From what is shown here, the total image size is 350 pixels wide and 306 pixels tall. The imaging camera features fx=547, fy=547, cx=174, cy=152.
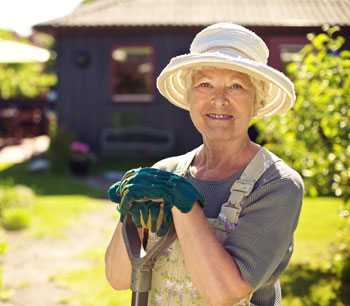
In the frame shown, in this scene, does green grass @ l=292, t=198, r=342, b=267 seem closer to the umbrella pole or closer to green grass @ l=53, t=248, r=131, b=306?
green grass @ l=53, t=248, r=131, b=306

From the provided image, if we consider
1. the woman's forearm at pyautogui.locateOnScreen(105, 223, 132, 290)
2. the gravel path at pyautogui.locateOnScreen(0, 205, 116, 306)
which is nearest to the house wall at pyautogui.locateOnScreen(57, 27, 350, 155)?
the gravel path at pyautogui.locateOnScreen(0, 205, 116, 306)

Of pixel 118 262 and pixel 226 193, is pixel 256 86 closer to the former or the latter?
pixel 226 193

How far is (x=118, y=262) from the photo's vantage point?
1.98m

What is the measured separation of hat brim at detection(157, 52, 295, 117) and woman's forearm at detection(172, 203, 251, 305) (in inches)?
19.1

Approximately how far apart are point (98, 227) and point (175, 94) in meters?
5.91

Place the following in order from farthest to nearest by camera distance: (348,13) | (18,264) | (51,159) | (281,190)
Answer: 1. (51,159)
2. (348,13)
3. (18,264)
4. (281,190)

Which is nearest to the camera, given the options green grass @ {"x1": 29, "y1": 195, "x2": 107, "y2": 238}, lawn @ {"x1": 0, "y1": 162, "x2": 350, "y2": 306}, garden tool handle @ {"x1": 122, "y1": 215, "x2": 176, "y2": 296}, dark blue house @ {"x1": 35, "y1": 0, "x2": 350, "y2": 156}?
garden tool handle @ {"x1": 122, "y1": 215, "x2": 176, "y2": 296}

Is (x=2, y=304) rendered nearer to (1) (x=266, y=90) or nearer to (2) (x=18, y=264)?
(2) (x=18, y=264)

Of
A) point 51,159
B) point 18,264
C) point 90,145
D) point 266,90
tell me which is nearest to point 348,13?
point 18,264

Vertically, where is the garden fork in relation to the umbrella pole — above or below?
above

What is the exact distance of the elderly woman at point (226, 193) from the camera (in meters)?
1.68

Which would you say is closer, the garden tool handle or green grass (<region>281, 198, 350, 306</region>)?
the garden tool handle

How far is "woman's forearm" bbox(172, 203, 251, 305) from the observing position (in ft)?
5.43

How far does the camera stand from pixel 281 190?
176 centimetres
